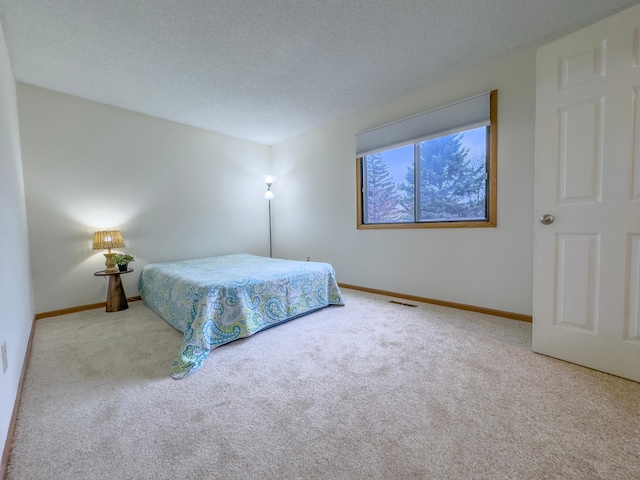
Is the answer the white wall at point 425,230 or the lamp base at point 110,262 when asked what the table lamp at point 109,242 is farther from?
the white wall at point 425,230

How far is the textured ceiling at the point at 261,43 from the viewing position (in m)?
1.84

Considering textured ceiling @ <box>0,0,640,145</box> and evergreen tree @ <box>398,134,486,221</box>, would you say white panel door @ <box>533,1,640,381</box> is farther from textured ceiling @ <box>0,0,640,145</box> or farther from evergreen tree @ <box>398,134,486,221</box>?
evergreen tree @ <box>398,134,486,221</box>

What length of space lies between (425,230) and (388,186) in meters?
0.76

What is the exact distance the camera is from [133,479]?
958 mm

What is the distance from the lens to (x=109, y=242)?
9.45ft

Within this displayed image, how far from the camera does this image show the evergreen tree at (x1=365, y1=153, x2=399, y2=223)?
3.35 metres

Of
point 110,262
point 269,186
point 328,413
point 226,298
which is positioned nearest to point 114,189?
point 110,262

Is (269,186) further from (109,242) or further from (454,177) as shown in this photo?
(454,177)

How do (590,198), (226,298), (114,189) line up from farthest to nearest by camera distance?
(114,189), (226,298), (590,198)

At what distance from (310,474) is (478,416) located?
0.81 meters

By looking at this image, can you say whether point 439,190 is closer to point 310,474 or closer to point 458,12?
point 458,12

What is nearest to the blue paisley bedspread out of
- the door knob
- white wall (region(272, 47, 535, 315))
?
white wall (region(272, 47, 535, 315))

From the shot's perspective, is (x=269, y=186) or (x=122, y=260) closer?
(x=122, y=260)

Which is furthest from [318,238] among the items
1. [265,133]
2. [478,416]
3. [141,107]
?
[478,416]
